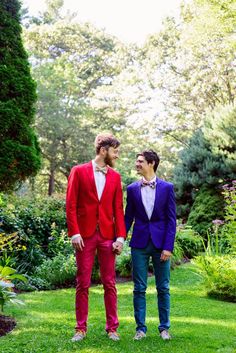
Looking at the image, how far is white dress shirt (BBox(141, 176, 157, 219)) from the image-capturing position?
455 centimetres

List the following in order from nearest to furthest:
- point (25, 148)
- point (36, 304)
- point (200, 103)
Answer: point (36, 304) < point (25, 148) < point (200, 103)

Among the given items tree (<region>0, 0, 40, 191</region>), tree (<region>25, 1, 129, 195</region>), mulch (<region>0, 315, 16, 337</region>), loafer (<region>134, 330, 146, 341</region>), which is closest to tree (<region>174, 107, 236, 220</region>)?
tree (<region>0, 0, 40, 191</region>)

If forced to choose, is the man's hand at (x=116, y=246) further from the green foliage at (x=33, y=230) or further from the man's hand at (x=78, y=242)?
the green foliage at (x=33, y=230)

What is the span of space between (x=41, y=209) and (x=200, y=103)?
13576mm

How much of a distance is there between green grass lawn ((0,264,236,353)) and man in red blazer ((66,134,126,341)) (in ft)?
0.82

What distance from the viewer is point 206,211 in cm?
1280

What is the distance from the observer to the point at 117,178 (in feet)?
15.1

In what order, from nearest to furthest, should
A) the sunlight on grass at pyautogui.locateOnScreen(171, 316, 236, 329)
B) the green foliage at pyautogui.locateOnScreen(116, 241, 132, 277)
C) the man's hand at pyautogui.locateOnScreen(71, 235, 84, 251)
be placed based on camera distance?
the man's hand at pyautogui.locateOnScreen(71, 235, 84, 251), the sunlight on grass at pyautogui.locateOnScreen(171, 316, 236, 329), the green foliage at pyautogui.locateOnScreen(116, 241, 132, 277)

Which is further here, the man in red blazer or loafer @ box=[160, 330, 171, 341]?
loafer @ box=[160, 330, 171, 341]

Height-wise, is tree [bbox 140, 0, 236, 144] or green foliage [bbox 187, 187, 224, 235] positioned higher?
tree [bbox 140, 0, 236, 144]

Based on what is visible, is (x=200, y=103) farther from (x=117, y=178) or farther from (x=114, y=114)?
(x=117, y=178)

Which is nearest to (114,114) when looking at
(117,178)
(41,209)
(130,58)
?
(130,58)

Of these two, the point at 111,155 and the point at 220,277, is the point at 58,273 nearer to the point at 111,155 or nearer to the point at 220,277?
the point at 220,277

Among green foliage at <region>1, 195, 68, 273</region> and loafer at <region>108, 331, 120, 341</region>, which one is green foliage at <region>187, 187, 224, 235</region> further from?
loafer at <region>108, 331, 120, 341</region>
